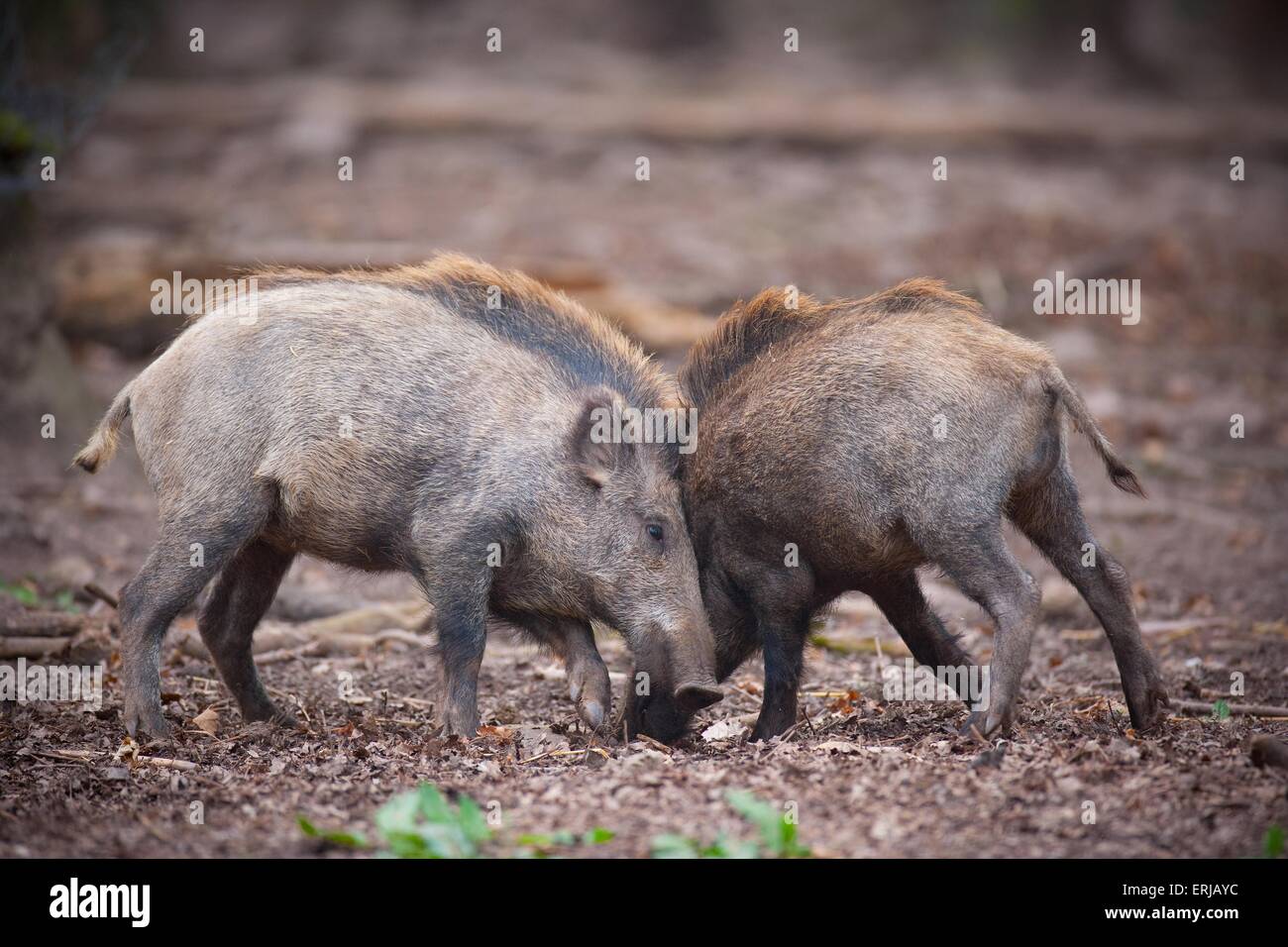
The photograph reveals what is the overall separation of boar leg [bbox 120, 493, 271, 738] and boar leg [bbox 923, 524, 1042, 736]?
116 inches

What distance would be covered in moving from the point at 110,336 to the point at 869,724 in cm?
847

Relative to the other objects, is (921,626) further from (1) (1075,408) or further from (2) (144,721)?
(2) (144,721)

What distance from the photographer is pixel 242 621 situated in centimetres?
651

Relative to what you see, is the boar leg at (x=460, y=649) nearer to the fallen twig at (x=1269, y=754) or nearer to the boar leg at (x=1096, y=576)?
the boar leg at (x=1096, y=576)

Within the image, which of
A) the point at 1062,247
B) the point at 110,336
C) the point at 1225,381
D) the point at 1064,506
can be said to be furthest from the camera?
the point at 1062,247

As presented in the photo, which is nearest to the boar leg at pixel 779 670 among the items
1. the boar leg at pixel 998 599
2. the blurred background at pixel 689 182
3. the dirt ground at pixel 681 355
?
the dirt ground at pixel 681 355

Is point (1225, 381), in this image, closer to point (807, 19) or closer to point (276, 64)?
point (807, 19)

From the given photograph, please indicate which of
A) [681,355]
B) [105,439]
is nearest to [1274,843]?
[105,439]

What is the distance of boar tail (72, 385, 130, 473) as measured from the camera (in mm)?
6418

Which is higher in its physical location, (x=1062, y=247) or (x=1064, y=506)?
(x=1062, y=247)

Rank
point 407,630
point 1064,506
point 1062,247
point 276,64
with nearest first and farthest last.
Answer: point 1064,506 → point 407,630 → point 1062,247 → point 276,64

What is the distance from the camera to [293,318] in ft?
20.5
